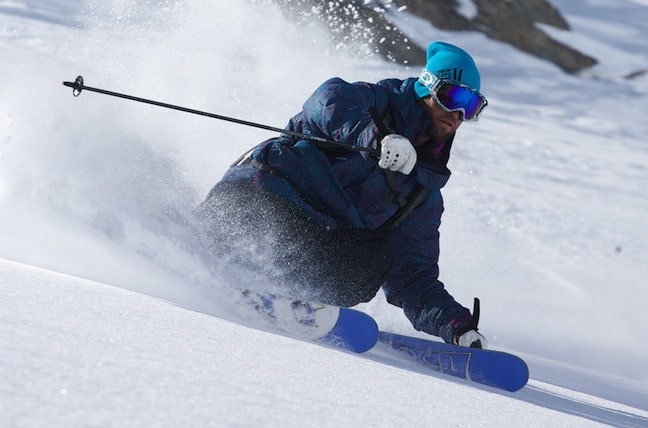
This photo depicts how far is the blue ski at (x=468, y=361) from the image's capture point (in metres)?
3.32

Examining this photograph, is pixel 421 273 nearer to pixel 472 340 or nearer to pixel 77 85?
pixel 472 340

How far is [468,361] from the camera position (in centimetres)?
353

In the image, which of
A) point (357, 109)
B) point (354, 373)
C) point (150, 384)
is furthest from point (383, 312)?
point (150, 384)

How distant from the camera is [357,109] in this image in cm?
379

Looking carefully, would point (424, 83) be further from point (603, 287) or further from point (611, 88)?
point (611, 88)

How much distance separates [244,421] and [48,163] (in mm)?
3344

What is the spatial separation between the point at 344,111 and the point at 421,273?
34.7 inches

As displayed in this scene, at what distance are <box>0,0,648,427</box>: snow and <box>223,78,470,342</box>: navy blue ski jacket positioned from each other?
52cm

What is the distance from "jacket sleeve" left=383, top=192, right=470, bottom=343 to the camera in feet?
13.4

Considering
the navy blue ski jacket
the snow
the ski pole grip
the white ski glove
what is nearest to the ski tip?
the snow

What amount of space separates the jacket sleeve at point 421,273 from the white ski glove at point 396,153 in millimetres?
628

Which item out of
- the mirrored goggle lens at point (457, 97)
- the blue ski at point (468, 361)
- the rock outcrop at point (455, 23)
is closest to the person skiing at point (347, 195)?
the mirrored goggle lens at point (457, 97)

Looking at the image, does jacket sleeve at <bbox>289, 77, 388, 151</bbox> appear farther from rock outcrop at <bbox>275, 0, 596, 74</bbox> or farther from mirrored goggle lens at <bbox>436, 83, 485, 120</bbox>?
rock outcrop at <bbox>275, 0, 596, 74</bbox>

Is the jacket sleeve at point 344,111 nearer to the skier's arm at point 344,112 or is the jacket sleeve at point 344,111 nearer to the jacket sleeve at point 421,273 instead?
the skier's arm at point 344,112
